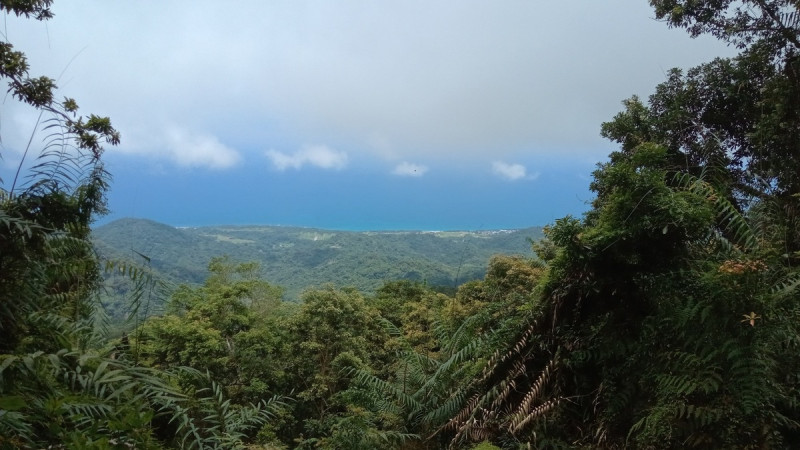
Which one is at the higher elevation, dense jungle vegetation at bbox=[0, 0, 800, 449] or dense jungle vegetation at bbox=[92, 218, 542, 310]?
dense jungle vegetation at bbox=[92, 218, 542, 310]

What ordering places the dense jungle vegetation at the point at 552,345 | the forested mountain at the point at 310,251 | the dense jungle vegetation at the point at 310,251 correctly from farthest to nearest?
the forested mountain at the point at 310,251
the dense jungle vegetation at the point at 310,251
the dense jungle vegetation at the point at 552,345

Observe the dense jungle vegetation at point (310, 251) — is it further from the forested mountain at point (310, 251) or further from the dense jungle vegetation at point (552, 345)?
the dense jungle vegetation at point (552, 345)

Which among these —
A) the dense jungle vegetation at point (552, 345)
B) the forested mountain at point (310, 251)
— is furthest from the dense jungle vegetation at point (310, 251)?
the dense jungle vegetation at point (552, 345)

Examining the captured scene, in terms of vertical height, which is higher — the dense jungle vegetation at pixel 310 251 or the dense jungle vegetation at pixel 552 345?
the dense jungle vegetation at pixel 310 251

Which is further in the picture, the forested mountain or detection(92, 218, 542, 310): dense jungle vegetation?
the forested mountain

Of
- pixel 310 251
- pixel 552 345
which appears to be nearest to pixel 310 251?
pixel 310 251

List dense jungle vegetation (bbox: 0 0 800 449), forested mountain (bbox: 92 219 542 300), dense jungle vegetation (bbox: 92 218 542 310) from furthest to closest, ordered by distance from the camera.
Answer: forested mountain (bbox: 92 219 542 300) < dense jungle vegetation (bbox: 92 218 542 310) < dense jungle vegetation (bbox: 0 0 800 449)

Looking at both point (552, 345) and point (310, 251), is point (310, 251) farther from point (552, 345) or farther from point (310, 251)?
point (552, 345)

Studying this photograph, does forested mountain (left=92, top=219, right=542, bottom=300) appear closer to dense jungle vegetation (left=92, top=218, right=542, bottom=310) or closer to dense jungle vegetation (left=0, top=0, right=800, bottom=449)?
dense jungle vegetation (left=92, top=218, right=542, bottom=310)

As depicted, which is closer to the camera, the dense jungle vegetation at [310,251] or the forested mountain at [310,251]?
the dense jungle vegetation at [310,251]

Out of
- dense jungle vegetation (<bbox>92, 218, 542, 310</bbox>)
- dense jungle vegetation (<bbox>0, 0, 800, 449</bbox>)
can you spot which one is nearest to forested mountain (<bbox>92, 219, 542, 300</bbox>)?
dense jungle vegetation (<bbox>92, 218, 542, 310</bbox>)

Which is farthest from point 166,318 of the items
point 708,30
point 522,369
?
point 708,30

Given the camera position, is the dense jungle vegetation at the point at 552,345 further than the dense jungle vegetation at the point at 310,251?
No

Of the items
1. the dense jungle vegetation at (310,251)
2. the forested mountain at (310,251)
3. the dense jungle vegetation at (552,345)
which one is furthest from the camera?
the forested mountain at (310,251)
